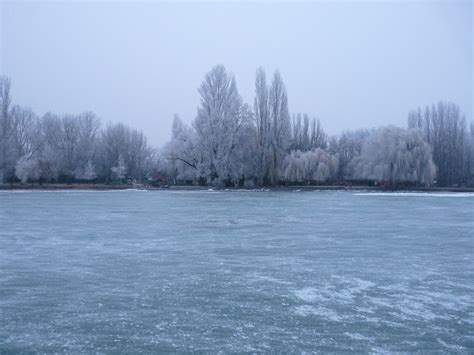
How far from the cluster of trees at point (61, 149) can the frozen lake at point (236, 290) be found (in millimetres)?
40759

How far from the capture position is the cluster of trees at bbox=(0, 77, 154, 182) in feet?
171

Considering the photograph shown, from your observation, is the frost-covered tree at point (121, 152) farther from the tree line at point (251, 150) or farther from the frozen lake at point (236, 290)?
the frozen lake at point (236, 290)

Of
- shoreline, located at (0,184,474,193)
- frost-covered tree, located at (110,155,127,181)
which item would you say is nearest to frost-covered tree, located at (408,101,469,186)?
shoreline, located at (0,184,474,193)

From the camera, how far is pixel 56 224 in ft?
55.1

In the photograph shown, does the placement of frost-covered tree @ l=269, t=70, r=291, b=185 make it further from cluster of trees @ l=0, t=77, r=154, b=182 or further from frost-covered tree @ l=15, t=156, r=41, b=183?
frost-covered tree @ l=15, t=156, r=41, b=183

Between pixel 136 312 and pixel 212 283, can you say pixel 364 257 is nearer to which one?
pixel 212 283

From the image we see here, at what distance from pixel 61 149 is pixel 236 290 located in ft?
177

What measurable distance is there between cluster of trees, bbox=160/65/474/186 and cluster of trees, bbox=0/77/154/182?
486 inches

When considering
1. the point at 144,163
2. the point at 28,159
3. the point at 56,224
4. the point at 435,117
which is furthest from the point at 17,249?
the point at 144,163

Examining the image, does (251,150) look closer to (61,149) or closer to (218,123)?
(218,123)

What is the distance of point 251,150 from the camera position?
4750cm

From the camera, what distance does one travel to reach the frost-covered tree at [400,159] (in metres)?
42.4

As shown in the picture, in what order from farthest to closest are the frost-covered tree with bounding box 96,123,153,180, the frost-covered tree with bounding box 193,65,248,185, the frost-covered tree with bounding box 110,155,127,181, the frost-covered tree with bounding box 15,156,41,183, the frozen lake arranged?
1. the frost-covered tree with bounding box 96,123,153,180
2. the frost-covered tree with bounding box 110,155,127,181
3. the frost-covered tree with bounding box 15,156,41,183
4. the frost-covered tree with bounding box 193,65,248,185
5. the frozen lake

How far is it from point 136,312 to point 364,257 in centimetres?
581
